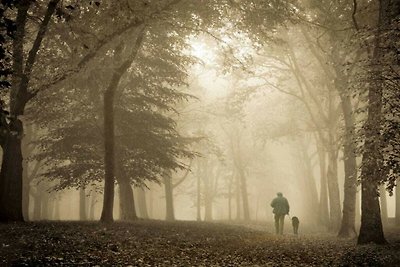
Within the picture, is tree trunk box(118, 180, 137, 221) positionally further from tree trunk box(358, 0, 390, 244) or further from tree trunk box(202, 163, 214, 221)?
tree trunk box(202, 163, 214, 221)

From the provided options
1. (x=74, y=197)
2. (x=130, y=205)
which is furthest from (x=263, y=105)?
(x=74, y=197)

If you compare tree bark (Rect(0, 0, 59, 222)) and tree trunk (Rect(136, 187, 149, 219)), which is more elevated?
tree bark (Rect(0, 0, 59, 222))

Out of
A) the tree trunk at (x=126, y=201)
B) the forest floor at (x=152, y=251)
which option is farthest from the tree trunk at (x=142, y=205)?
the forest floor at (x=152, y=251)

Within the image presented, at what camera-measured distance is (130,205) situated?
2236 centimetres

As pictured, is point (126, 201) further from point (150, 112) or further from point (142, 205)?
point (142, 205)

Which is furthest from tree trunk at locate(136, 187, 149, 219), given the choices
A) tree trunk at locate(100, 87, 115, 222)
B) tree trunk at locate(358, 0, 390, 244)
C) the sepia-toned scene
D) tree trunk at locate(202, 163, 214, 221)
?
tree trunk at locate(358, 0, 390, 244)

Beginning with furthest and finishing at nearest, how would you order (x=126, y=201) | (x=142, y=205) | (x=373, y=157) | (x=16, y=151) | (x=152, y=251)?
(x=142, y=205) → (x=126, y=201) → (x=16, y=151) → (x=373, y=157) → (x=152, y=251)

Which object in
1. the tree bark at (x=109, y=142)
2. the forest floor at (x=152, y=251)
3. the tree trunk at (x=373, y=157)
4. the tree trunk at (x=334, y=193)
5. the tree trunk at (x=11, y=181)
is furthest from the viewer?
the tree trunk at (x=334, y=193)

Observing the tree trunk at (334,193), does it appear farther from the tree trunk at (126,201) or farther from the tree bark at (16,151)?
the tree bark at (16,151)

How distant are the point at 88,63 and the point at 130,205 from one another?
29.1 feet

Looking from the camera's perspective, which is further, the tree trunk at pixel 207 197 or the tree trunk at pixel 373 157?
the tree trunk at pixel 207 197

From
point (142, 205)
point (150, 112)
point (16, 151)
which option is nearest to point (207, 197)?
point (142, 205)

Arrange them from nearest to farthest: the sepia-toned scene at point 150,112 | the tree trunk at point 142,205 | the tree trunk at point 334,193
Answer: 1. the sepia-toned scene at point 150,112
2. the tree trunk at point 334,193
3. the tree trunk at point 142,205

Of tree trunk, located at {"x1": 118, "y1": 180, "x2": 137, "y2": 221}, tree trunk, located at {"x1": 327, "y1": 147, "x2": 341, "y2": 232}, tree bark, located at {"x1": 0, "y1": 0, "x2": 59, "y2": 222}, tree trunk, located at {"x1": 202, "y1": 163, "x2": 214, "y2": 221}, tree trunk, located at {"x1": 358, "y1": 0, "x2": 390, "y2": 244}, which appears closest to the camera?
tree trunk, located at {"x1": 358, "y1": 0, "x2": 390, "y2": 244}
